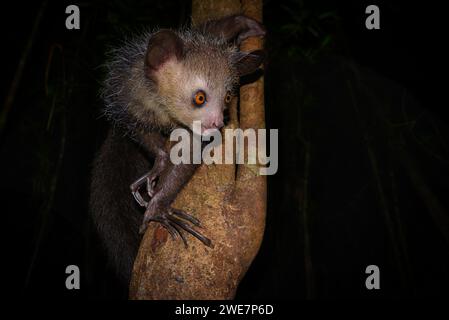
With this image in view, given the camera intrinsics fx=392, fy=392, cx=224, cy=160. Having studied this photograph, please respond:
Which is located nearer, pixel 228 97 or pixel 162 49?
pixel 162 49

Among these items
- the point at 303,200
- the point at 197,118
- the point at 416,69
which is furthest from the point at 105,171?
the point at 416,69

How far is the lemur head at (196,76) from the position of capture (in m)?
1.92

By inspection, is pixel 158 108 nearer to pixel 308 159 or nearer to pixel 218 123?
pixel 218 123

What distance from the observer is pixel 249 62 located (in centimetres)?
193

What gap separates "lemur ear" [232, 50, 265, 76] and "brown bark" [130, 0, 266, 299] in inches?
5.1

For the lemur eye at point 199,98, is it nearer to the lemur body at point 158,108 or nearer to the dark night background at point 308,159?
the lemur body at point 158,108

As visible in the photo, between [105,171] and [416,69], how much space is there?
2726 millimetres

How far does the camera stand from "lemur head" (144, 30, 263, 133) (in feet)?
6.31

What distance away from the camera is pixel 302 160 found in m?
3.51

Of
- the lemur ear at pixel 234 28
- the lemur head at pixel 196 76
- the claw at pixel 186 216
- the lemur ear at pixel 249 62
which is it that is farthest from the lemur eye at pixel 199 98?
the claw at pixel 186 216

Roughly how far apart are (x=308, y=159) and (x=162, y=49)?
1.73 metres

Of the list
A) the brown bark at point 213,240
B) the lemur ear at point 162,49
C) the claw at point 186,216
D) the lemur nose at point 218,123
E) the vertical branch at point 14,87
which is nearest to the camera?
the brown bark at point 213,240

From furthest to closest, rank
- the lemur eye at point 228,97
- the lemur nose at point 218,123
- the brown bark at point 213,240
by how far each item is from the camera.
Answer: the lemur eye at point 228,97
the lemur nose at point 218,123
the brown bark at point 213,240

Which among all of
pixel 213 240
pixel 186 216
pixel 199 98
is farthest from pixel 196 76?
pixel 213 240
